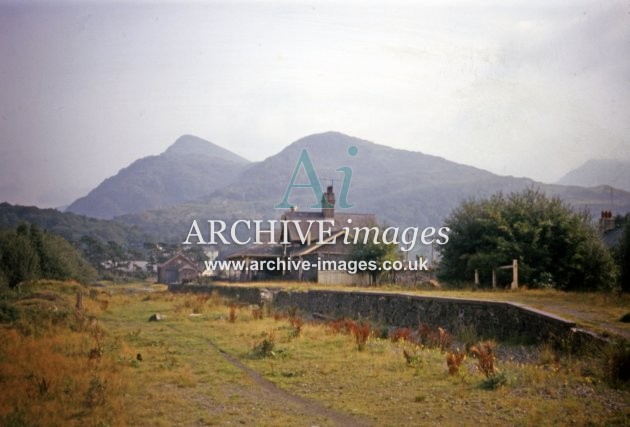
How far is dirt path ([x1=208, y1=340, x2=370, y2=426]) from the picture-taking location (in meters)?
9.62

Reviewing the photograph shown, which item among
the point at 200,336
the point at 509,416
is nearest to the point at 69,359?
the point at 200,336

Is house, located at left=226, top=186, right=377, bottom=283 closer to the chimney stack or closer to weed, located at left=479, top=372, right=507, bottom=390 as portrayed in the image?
the chimney stack

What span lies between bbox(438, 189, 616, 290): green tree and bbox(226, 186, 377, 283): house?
1761cm

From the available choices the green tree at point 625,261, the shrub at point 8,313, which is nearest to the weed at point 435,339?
the shrub at point 8,313

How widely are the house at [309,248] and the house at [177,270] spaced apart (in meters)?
29.8

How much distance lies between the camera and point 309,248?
2112 inches

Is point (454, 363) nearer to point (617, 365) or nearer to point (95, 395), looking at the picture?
point (617, 365)

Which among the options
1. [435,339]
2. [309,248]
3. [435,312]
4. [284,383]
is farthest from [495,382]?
[309,248]

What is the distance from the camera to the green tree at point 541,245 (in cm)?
3056

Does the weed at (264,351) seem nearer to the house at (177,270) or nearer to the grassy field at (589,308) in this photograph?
the grassy field at (589,308)

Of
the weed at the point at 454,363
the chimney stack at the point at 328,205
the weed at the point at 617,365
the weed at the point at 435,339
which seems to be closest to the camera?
the weed at the point at 617,365

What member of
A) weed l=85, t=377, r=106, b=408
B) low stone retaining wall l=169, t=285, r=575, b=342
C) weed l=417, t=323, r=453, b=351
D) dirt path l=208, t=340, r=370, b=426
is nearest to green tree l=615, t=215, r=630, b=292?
low stone retaining wall l=169, t=285, r=575, b=342

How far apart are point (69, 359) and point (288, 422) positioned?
6.93 metres

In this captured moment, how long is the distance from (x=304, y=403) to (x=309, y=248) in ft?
140
